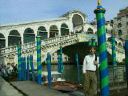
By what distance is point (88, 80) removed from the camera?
7324mm

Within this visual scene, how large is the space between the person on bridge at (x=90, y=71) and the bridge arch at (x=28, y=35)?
121 ft

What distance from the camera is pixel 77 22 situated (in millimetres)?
53562

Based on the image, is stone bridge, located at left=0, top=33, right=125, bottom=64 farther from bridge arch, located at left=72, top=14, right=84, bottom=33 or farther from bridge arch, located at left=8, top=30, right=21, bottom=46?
bridge arch, located at left=72, top=14, right=84, bottom=33

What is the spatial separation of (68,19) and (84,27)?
9.42 feet

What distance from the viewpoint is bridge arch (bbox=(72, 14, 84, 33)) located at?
168 feet

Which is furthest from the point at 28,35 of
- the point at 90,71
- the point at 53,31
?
the point at 90,71

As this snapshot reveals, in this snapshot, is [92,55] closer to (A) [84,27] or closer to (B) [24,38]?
(B) [24,38]

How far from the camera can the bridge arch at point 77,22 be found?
5106 centimetres

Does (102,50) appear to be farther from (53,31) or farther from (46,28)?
(53,31)

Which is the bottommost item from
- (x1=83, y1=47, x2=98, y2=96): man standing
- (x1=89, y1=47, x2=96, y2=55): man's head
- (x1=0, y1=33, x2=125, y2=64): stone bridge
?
(x1=83, y1=47, x2=98, y2=96): man standing

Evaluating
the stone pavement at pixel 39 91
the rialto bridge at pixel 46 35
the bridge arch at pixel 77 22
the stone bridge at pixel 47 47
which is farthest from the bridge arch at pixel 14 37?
the stone pavement at pixel 39 91

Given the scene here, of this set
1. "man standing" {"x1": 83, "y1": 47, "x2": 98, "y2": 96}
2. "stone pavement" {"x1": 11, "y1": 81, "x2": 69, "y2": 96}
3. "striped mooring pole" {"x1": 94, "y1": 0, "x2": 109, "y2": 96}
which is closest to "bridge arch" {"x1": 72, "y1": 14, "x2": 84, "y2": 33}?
"stone pavement" {"x1": 11, "y1": 81, "x2": 69, "y2": 96}

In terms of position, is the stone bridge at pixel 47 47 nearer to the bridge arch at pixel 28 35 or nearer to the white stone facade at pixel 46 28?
the white stone facade at pixel 46 28

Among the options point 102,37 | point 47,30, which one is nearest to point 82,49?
point 47,30
